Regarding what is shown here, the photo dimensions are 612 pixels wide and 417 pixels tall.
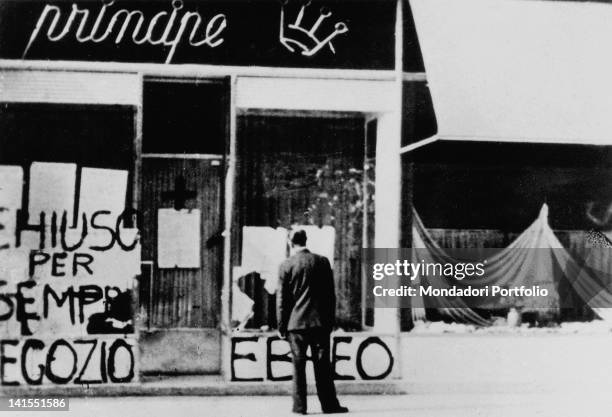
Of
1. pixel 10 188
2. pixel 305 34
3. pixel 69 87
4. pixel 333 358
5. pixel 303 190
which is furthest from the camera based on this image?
pixel 303 190

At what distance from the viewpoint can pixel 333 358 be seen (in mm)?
9719

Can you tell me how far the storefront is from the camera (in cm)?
955

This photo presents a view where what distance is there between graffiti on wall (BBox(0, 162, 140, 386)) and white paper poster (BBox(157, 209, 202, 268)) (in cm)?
33

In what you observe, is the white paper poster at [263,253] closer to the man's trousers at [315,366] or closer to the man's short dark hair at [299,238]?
the man's short dark hair at [299,238]

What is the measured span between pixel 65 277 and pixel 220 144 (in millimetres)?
2179

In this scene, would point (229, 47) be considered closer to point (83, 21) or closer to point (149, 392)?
point (83, 21)

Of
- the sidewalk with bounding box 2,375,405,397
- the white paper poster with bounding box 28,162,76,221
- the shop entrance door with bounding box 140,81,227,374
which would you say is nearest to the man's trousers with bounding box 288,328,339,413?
the sidewalk with bounding box 2,375,405,397

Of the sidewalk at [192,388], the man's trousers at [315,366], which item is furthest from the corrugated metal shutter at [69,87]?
the man's trousers at [315,366]

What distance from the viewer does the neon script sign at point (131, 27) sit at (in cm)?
955

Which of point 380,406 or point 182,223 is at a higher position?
point 182,223

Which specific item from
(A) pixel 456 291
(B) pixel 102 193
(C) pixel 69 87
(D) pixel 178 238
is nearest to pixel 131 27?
(C) pixel 69 87

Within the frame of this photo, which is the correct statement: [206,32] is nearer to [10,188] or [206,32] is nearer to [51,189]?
[51,189]

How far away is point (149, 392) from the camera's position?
9.48 metres

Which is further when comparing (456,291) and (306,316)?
(456,291)
